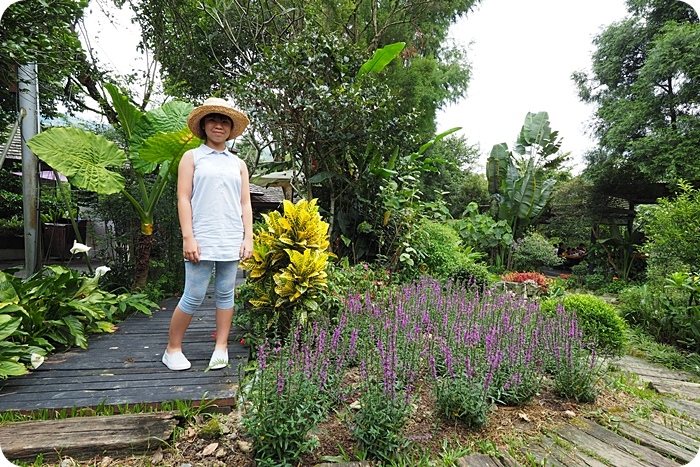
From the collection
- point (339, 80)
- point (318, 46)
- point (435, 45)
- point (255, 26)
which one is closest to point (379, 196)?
Answer: point (339, 80)

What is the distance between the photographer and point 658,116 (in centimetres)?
594

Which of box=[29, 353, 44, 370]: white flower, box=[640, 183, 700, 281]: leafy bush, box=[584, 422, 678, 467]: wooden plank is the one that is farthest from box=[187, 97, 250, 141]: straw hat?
box=[640, 183, 700, 281]: leafy bush

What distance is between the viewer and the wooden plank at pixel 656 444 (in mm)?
1525

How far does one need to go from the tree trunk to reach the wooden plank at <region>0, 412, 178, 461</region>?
253 cm

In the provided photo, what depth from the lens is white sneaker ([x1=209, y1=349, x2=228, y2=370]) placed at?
83.7 inches

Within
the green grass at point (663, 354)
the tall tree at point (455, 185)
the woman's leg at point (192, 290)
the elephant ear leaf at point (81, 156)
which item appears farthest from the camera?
the tall tree at point (455, 185)

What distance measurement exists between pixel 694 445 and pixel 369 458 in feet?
5.08

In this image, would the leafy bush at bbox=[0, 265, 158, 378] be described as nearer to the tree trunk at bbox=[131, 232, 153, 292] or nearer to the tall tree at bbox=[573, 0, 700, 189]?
the tree trunk at bbox=[131, 232, 153, 292]

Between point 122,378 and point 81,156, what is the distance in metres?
2.58

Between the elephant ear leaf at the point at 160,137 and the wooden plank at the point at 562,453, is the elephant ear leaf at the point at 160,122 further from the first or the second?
the wooden plank at the point at 562,453

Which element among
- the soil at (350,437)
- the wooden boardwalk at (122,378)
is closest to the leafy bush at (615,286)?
the soil at (350,437)

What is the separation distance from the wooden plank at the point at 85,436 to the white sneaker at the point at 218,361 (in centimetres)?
49

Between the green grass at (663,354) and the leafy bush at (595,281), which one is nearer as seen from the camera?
the green grass at (663,354)

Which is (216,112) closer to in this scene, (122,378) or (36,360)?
(122,378)
